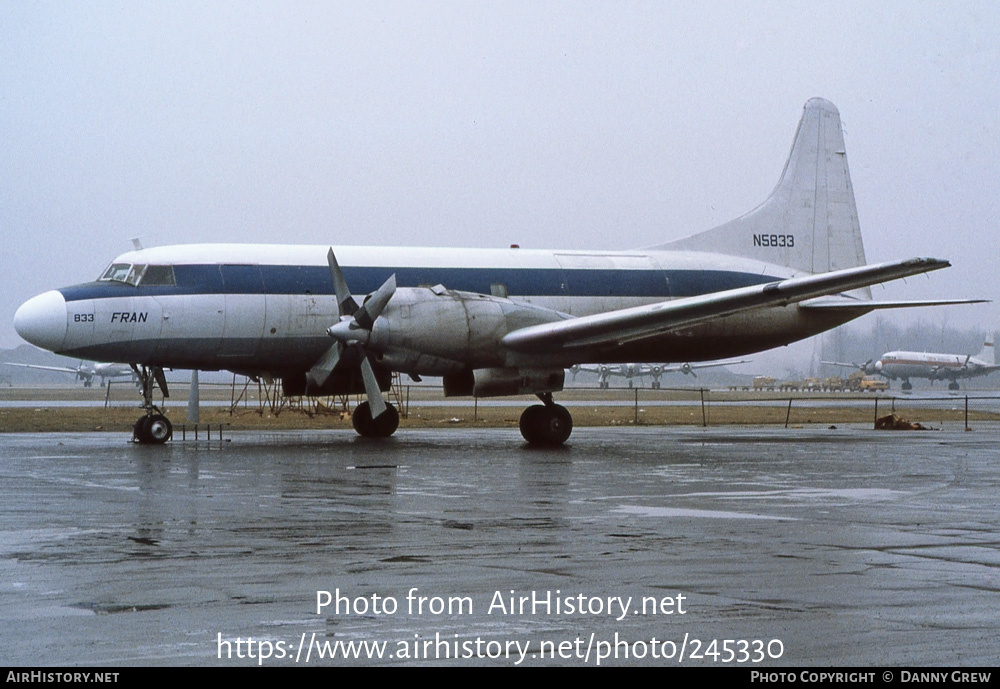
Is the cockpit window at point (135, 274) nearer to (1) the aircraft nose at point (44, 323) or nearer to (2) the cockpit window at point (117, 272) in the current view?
(2) the cockpit window at point (117, 272)

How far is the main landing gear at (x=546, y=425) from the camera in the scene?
25.6 metres

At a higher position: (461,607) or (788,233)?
(788,233)

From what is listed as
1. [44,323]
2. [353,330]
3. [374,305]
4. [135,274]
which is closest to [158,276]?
[135,274]

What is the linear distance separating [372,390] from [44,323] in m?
6.85

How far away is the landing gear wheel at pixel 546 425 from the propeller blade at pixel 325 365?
429 centimetres

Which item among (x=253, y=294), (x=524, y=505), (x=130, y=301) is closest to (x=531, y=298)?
(x=253, y=294)

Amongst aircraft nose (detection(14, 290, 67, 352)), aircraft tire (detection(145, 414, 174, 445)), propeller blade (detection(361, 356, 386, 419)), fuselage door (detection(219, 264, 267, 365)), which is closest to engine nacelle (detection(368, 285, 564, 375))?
propeller blade (detection(361, 356, 386, 419))

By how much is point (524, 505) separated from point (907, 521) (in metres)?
4.19

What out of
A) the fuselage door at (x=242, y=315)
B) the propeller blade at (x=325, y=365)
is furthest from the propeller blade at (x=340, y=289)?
the fuselage door at (x=242, y=315)

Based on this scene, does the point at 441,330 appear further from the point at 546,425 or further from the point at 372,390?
the point at 546,425

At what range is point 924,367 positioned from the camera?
127 m

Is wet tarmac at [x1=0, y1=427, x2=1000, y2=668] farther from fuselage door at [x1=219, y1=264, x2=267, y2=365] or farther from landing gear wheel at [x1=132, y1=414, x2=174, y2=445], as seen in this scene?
fuselage door at [x1=219, y1=264, x2=267, y2=365]

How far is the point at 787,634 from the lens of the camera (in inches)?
262
